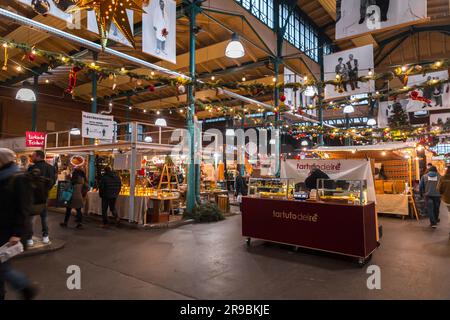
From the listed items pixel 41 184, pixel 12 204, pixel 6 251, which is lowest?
pixel 6 251

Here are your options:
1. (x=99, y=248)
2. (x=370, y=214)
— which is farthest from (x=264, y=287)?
(x=99, y=248)

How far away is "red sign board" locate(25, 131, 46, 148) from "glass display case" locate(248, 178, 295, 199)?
962 cm

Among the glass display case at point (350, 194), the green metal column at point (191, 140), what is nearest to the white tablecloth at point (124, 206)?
the green metal column at point (191, 140)

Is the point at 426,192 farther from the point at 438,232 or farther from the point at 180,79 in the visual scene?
the point at 180,79

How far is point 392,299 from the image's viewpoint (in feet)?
11.1

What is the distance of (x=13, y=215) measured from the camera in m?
2.73

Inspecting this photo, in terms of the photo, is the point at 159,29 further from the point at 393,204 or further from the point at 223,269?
the point at 393,204

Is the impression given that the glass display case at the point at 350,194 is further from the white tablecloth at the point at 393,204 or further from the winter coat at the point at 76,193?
the winter coat at the point at 76,193

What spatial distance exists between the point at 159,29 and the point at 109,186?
4.26 m

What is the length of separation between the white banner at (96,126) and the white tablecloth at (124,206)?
1.93 m

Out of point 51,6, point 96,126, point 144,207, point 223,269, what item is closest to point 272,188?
point 223,269

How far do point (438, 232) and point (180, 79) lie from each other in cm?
768

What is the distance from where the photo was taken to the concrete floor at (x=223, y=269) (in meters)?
3.59

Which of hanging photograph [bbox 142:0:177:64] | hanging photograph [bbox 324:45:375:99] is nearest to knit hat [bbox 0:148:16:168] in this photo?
hanging photograph [bbox 142:0:177:64]
